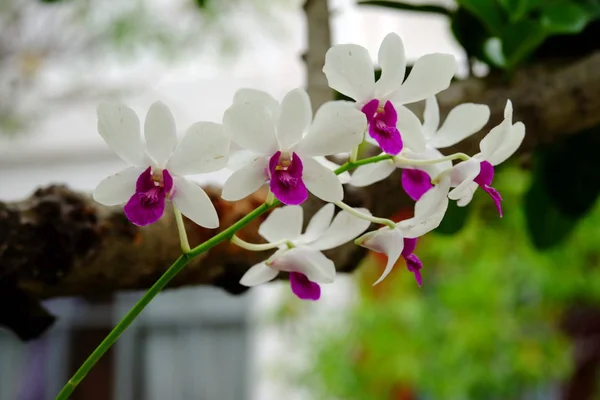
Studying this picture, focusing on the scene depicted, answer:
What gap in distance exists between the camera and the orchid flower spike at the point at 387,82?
264 millimetres

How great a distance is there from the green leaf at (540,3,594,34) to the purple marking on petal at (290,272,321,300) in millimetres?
324

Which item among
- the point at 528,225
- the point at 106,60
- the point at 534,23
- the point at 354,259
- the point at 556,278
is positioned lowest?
the point at 556,278

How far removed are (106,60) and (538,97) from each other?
68.8 inches

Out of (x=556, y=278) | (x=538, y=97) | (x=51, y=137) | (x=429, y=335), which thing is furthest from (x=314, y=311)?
(x=538, y=97)

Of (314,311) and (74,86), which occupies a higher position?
(74,86)

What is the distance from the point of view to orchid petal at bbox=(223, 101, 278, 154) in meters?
0.25

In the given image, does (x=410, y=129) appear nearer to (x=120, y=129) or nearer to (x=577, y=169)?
(x=120, y=129)

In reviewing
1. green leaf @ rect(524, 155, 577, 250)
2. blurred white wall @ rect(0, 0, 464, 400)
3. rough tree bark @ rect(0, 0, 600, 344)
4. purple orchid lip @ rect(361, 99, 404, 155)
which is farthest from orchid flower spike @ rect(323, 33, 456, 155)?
blurred white wall @ rect(0, 0, 464, 400)

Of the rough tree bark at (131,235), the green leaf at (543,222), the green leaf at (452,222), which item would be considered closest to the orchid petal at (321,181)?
the rough tree bark at (131,235)

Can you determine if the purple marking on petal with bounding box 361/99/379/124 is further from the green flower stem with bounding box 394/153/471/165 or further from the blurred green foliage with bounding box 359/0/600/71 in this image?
the blurred green foliage with bounding box 359/0/600/71

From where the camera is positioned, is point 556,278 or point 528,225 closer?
point 528,225

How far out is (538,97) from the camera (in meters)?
0.53

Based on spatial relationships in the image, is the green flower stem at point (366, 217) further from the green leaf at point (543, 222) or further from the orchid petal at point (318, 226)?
the green leaf at point (543, 222)

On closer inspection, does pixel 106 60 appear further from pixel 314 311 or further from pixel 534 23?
pixel 534 23
